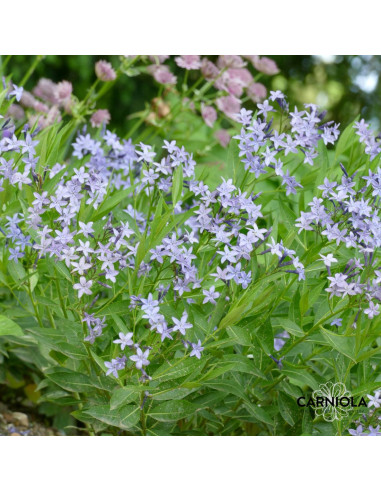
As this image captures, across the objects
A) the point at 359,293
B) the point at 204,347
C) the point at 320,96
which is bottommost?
the point at 204,347

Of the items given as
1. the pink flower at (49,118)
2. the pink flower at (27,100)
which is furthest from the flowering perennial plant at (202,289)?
the pink flower at (27,100)

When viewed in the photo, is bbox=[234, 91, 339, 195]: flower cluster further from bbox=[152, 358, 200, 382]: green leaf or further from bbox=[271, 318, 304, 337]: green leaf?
bbox=[152, 358, 200, 382]: green leaf

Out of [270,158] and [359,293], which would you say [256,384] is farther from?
[270,158]

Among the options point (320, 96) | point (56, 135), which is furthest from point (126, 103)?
point (56, 135)

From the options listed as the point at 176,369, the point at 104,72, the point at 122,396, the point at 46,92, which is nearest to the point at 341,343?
the point at 176,369

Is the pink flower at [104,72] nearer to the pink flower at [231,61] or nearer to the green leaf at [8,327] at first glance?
the pink flower at [231,61]

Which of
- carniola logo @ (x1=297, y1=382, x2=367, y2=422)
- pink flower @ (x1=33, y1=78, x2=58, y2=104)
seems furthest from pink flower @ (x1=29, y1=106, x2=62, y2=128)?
carniola logo @ (x1=297, y1=382, x2=367, y2=422)
